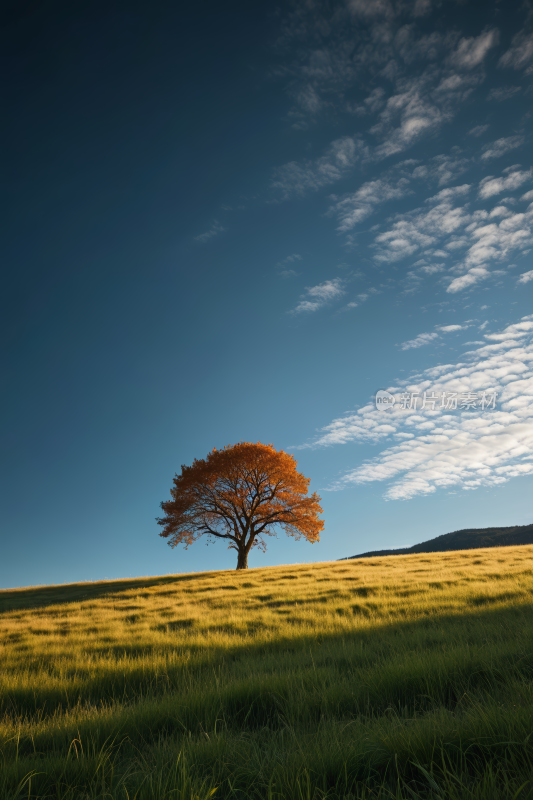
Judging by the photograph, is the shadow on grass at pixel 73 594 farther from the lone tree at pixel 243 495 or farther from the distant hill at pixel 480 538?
the distant hill at pixel 480 538

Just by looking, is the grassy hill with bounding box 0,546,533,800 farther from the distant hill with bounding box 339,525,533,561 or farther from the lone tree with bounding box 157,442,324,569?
the distant hill with bounding box 339,525,533,561

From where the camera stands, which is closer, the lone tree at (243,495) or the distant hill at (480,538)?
the lone tree at (243,495)

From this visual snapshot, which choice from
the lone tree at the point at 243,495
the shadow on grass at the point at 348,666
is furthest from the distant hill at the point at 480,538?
the shadow on grass at the point at 348,666

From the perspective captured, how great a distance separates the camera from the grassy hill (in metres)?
2.24

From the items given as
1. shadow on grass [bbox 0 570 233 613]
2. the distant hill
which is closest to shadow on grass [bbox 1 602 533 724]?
shadow on grass [bbox 0 570 233 613]

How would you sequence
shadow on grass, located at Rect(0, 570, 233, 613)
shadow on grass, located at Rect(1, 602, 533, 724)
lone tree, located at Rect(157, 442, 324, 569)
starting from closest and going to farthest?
shadow on grass, located at Rect(1, 602, 533, 724), shadow on grass, located at Rect(0, 570, 233, 613), lone tree, located at Rect(157, 442, 324, 569)

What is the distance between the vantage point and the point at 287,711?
3.48 meters

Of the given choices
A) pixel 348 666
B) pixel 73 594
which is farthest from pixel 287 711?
pixel 73 594

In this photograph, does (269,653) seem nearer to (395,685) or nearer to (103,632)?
(395,685)

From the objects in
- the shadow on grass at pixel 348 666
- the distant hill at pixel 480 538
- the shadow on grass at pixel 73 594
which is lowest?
the distant hill at pixel 480 538

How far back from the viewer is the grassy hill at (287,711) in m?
2.24

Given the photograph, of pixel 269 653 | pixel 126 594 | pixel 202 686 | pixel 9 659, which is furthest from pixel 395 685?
pixel 126 594

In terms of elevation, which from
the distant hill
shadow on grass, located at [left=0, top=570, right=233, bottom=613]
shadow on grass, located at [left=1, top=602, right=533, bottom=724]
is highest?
shadow on grass, located at [left=0, top=570, right=233, bottom=613]

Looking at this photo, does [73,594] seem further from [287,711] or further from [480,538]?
[480,538]
